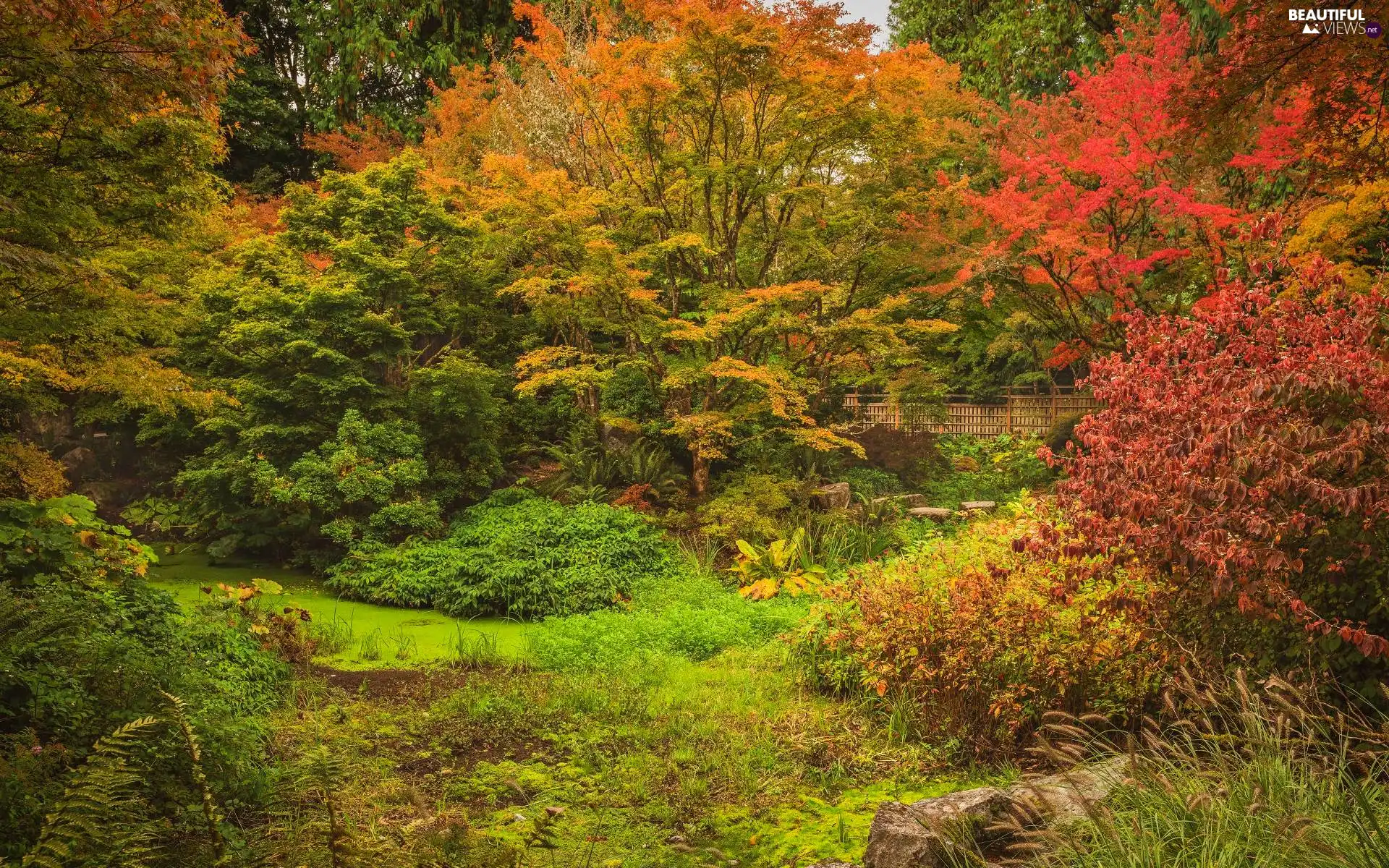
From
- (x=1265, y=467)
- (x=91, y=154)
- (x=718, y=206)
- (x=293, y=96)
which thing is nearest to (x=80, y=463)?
(x=293, y=96)

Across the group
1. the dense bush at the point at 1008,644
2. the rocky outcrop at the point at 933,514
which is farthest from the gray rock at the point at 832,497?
the dense bush at the point at 1008,644

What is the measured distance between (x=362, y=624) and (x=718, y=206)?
7.82 m

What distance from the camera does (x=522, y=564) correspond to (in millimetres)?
10031

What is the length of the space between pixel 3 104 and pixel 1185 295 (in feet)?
44.8

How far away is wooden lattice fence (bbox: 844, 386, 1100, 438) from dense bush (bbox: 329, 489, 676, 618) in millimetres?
7253

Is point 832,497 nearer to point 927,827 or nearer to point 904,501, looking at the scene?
point 904,501

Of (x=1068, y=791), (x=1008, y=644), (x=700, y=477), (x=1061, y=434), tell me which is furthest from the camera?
(x=1061, y=434)

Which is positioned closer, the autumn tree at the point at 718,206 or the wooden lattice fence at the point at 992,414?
the autumn tree at the point at 718,206

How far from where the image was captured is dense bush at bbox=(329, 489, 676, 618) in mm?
9766

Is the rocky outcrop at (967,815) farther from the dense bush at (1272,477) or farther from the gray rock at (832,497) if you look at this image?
the gray rock at (832,497)

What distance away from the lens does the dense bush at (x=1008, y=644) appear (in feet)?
16.7

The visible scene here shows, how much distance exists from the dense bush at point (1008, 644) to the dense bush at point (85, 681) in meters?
3.82

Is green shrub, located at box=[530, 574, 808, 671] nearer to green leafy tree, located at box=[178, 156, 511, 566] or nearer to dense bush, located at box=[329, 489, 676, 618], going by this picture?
dense bush, located at box=[329, 489, 676, 618]

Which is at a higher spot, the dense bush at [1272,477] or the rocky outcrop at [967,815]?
the dense bush at [1272,477]
